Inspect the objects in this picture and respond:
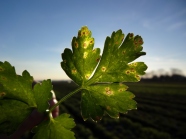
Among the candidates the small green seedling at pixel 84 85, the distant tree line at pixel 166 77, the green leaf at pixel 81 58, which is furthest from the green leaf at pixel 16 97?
the distant tree line at pixel 166 77

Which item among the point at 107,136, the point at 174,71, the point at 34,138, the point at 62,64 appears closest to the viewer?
the point at 34,138

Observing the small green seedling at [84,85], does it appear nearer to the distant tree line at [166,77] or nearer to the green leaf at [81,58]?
the green leaf at [81,58]

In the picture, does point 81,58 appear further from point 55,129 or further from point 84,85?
point 55,129

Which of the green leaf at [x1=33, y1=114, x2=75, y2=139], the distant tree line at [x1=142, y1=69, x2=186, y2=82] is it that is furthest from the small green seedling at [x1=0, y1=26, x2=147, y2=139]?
the distant tree line at [x1=142, y1=69, x2=186, y2=82]

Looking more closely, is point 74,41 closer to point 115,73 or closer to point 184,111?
point 115,73

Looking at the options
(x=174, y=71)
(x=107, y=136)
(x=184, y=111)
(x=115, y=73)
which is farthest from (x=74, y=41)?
(x=174, y=71)

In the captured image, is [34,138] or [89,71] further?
[89,71]
